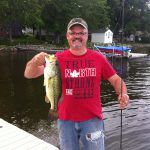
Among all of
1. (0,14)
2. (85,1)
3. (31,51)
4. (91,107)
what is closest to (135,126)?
(91,107)

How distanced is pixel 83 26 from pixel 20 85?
18511 mm

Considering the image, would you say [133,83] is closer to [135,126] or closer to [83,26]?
[135,126]

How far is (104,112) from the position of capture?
16328mm

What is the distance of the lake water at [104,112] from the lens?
1230 centimetres

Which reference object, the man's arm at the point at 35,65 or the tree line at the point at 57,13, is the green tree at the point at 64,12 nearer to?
the tree line at the point at 57,13

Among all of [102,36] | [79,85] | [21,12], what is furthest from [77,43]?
[102,36]

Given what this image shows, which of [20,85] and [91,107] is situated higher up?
[91,107]

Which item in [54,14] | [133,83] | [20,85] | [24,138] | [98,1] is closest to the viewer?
[24,138]

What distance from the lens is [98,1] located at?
238 ft

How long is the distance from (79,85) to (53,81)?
1.22 feet

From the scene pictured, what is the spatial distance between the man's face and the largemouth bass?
14.6 inches

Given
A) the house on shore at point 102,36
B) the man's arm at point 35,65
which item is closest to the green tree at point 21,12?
the house on shore at point 102,36

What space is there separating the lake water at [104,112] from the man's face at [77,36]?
9.05ft

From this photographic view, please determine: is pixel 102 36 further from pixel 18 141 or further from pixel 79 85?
pixel 79 85
